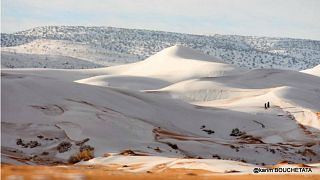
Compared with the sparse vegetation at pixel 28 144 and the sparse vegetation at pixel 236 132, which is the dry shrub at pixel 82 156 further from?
the sparse vegetation at pixel 236 132

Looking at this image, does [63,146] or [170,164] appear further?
[63,146]

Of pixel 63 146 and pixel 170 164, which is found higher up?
pixel 170 164

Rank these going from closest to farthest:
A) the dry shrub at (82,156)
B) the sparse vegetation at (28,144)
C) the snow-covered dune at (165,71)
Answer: the dry shrub at (82,156)
the sparse vegetation at (28,144)
the snow-covered dune at (165,71)

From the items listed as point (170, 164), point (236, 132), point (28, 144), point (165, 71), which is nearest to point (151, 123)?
point (236, 132)

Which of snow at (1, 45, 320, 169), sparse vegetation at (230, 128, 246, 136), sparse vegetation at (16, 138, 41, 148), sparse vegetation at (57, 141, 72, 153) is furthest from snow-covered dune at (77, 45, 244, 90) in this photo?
sparse vegetation at (57, 141, 72, 153)

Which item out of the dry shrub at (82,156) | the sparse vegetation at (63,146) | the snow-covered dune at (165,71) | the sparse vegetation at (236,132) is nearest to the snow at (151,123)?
the sparse vegetation at (63,146)

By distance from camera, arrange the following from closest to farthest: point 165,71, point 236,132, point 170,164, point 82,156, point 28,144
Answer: point 170,164 → point 82,156 → point 28,144 → point 236,132 → point 165,71

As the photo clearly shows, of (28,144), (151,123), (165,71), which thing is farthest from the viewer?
(165,71)

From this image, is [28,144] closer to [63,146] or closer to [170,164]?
[63,146]

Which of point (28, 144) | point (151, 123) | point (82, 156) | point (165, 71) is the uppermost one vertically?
point (82, 156)

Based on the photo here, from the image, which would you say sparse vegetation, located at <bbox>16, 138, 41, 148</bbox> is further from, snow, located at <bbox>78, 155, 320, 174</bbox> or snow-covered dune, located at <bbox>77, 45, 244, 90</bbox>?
snow-covered dune, located at <bbox>77, 45, 244, 90</bbox>

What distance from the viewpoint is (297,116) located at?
3494 cm

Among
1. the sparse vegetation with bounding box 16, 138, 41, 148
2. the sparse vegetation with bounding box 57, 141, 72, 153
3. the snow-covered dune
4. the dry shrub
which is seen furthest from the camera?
the snow-covered dune

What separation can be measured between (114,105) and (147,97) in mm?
5188
